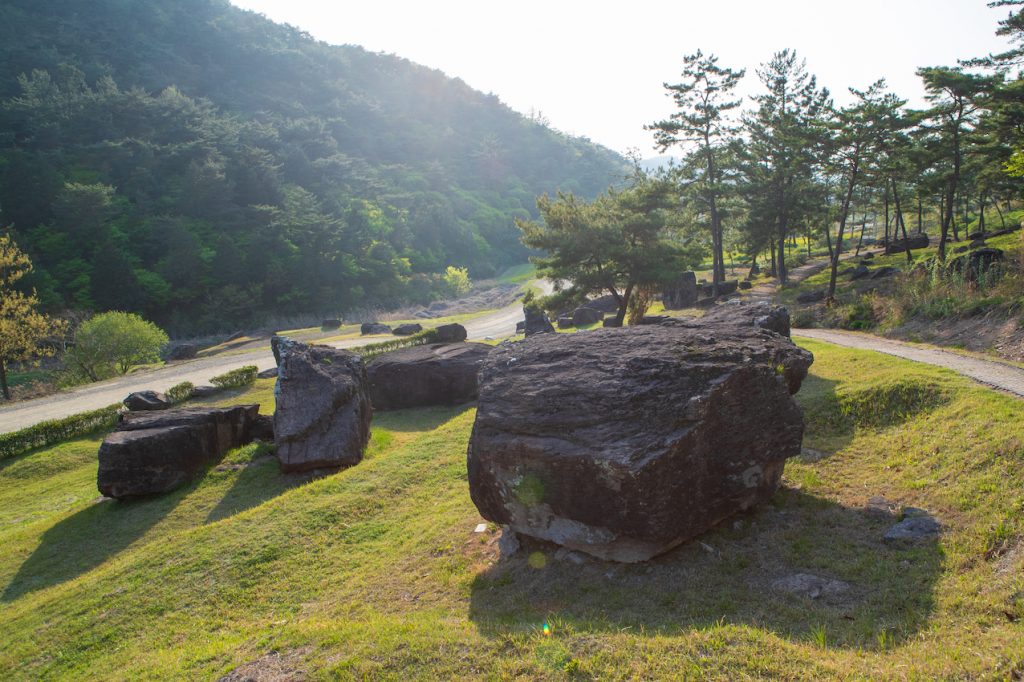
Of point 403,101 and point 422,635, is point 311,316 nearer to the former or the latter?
point 422,635

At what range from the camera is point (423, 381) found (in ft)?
67.2

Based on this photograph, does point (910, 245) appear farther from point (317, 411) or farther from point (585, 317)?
point (317, 411)

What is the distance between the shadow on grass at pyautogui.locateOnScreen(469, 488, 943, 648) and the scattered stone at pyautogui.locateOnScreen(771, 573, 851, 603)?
0.15 ft

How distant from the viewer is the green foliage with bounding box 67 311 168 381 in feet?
106

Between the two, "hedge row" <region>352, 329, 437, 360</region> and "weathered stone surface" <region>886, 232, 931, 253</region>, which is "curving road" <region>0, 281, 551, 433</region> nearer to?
"hedge row" <region>352, 329, 437, 360</region>

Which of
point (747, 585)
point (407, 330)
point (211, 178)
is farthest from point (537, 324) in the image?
point (211, 178)

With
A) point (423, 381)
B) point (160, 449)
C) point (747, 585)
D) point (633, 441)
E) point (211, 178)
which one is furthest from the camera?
point (211, 178)

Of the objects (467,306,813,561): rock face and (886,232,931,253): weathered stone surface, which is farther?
(886,232,931,253): weathered stone surface

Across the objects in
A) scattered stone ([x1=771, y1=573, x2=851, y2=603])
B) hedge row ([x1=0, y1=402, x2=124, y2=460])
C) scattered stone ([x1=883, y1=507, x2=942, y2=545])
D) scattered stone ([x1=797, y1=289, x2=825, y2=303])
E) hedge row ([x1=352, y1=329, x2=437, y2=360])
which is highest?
hedge row ([x1=352, y1=329, x2=437, y2=360])

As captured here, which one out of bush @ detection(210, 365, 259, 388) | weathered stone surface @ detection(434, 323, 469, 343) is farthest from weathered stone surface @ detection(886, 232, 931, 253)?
bush @ detection(210, 365, 259, 388)

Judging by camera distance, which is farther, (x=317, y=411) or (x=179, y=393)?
(x=179, y=393)

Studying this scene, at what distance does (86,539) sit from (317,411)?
5541mm

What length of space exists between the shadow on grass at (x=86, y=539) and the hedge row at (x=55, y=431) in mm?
6461

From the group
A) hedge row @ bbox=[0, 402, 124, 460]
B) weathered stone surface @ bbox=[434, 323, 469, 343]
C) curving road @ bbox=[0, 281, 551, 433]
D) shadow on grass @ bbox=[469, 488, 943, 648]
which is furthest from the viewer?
weathered stone surface @ bbox=[434, 323, 469, 343]
